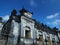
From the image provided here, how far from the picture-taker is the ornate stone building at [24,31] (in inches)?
619

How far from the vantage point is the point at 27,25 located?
59.4 ft

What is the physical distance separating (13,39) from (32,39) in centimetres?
356

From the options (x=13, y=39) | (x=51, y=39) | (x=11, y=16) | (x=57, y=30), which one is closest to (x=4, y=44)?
(x=13, y=39)

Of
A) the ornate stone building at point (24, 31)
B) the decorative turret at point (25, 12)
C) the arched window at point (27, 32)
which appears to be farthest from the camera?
the decorative turret at point (25, 12)

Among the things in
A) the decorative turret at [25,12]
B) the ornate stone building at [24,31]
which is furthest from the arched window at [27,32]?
the decorative turret at [25,12]

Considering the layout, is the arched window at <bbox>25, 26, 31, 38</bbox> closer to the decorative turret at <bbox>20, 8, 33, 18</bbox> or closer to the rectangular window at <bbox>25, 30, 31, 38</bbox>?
the rectangular window at <bbox>25, 30, 31, 38</bbox>

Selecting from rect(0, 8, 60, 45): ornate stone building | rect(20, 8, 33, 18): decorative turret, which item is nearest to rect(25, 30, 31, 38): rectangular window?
rect(0, 8, 60, 45): ornate stone building

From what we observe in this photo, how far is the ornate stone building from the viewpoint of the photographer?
15.7m

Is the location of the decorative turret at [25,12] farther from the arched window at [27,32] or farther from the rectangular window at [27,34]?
the rectangular window at [27,34]

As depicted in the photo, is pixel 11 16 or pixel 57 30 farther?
pixel 57 30

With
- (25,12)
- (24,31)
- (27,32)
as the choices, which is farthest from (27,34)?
(25,12)

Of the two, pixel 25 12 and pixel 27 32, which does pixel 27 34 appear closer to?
pixel 27 32

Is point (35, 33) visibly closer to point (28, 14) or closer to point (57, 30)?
point (28, 14)

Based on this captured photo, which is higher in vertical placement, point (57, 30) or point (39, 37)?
point (57, 30)
